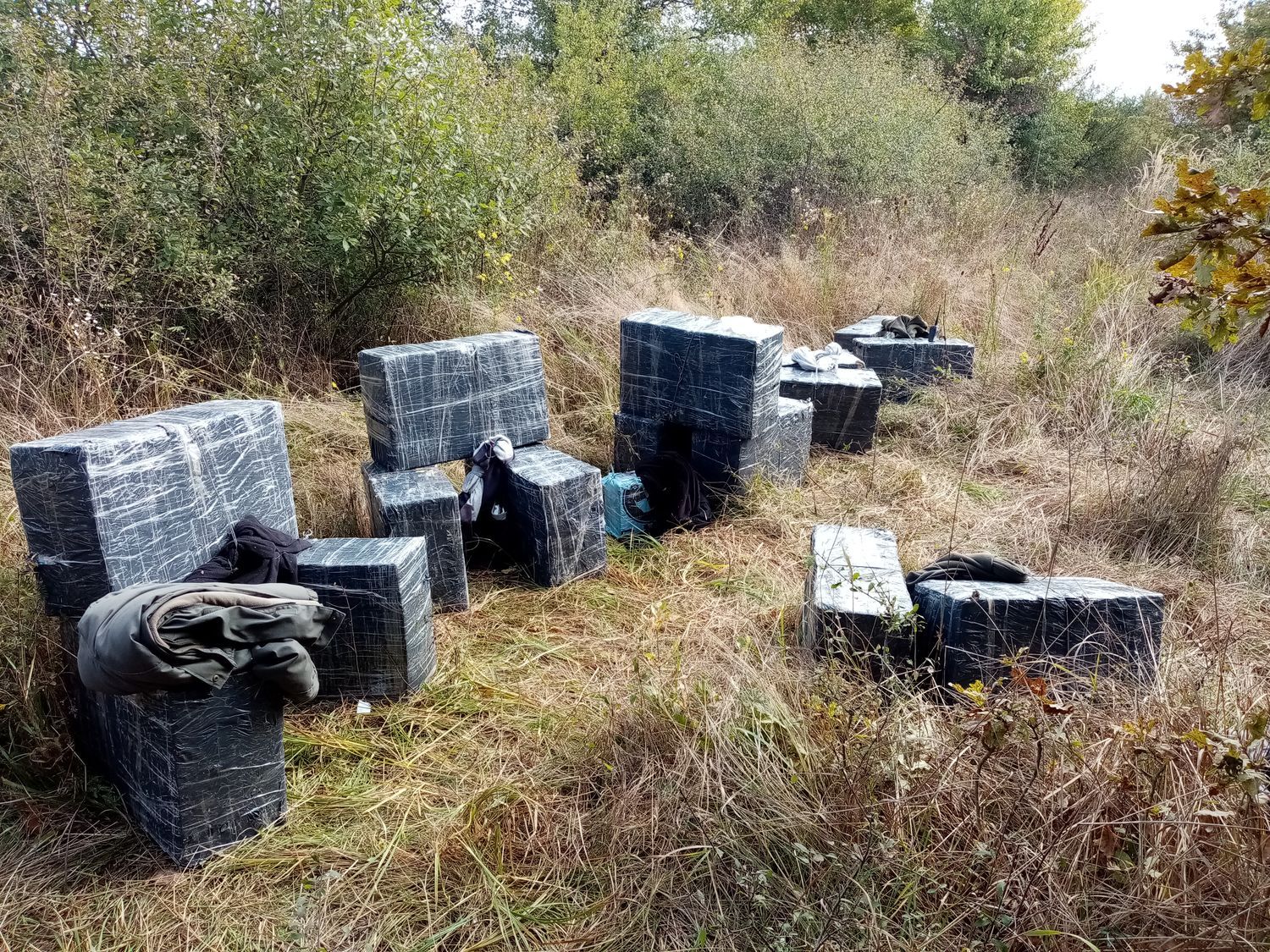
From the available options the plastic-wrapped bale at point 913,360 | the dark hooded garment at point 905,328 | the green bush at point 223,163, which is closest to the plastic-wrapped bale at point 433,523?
the green bush at point 223,163

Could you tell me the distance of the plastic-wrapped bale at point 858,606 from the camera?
8.34 feet

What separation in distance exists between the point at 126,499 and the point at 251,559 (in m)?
0.45

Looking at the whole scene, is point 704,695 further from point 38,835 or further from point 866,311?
point 866,311

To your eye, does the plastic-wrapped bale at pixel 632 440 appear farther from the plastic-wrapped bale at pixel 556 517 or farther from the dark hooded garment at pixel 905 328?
the dark hooded garment at pixel 905 328

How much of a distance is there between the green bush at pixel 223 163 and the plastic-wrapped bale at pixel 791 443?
2.78 m

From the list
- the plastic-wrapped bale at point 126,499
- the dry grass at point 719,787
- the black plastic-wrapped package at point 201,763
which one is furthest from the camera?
the plastic-wrapped bale at point 126,499

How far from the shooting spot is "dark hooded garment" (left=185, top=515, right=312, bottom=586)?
2.62 metres

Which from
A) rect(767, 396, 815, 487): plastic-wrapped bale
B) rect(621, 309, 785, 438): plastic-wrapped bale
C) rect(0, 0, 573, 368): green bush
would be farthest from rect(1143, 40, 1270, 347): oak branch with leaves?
rect(0, 0, 573, 368): green bush

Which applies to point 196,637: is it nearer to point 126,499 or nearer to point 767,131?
point 126,499

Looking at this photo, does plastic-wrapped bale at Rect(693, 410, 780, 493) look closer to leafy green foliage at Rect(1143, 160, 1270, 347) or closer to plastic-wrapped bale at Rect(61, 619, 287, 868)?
plastic-wrapped bale at Rect(61, 619, 287, 868)

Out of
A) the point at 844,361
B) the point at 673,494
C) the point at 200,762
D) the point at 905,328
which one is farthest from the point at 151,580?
the point at 905,328

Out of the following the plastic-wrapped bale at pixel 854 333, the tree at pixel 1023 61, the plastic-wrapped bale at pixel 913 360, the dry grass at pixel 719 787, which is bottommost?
the dry grass at pixel 719 787

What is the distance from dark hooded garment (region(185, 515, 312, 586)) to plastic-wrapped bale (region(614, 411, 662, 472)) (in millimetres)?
2065

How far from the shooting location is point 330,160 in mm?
5262
